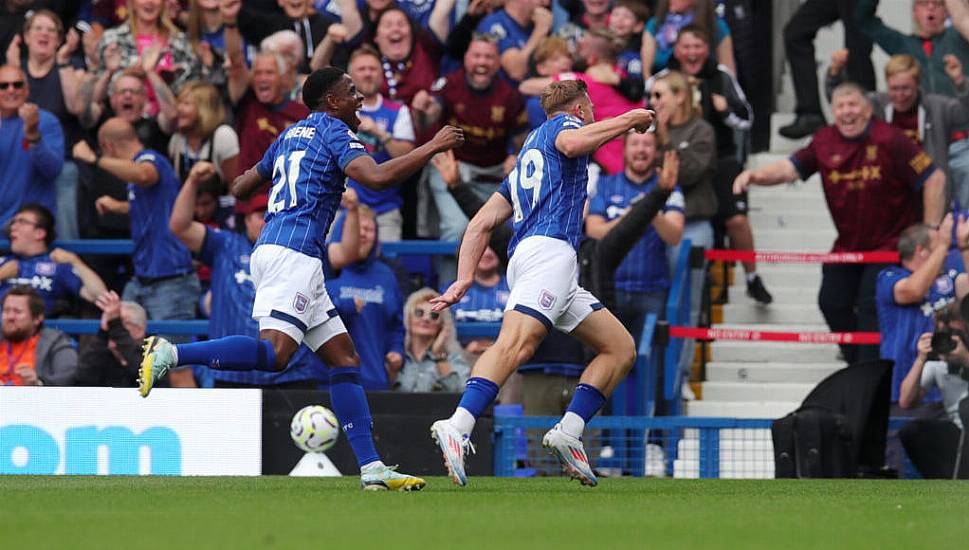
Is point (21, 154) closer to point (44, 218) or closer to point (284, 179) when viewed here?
point (44, 218)

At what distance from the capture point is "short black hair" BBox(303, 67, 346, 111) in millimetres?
9062

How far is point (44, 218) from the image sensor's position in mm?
14344

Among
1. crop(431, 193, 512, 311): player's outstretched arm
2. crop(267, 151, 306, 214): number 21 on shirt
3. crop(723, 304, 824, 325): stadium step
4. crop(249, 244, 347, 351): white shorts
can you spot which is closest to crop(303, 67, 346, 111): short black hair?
crop(267, 151, 306, 214): number 21 on shirt

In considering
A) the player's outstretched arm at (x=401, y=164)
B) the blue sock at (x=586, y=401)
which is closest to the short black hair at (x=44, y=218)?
the player's outstretched arm at (x=401, y=164)

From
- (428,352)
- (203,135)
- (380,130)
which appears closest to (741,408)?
(428,352)

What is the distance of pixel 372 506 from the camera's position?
25.2 feet

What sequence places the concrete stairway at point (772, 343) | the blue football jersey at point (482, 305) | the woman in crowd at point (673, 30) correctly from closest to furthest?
the concrete stairway at point (772, 343) → the blue football jersey at point (482, 305) → the woman in crowd at point (673, 30)

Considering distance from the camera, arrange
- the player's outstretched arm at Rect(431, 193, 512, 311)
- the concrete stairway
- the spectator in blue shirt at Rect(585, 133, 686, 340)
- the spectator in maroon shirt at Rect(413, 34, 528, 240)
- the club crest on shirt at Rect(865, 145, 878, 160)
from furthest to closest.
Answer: the spectator in maroon shirt at Rect(413, 34, 528, 240)
the club crest on shirt at Rect(865, 145, 878, 160)
the spectator in blue shirt at Rect(585, 133, 686, 340)
the concrete stairway
the player's outstretched arm at Rect(431, 193, 512, 311)

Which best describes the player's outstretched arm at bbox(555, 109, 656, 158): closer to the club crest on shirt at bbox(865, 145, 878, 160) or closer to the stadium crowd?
the stadium crowd

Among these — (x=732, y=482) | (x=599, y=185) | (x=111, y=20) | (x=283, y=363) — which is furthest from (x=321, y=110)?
(x=111, y=20)

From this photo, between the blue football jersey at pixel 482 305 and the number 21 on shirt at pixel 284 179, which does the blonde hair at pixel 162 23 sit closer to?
the blue football jersey at pixel 482 305

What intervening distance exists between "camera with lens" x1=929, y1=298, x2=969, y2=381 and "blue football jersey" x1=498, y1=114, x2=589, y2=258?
14.9ft

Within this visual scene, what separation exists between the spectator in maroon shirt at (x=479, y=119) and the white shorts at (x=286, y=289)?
5.84 metres

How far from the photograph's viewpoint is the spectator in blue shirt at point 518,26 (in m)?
Result: 15.4
